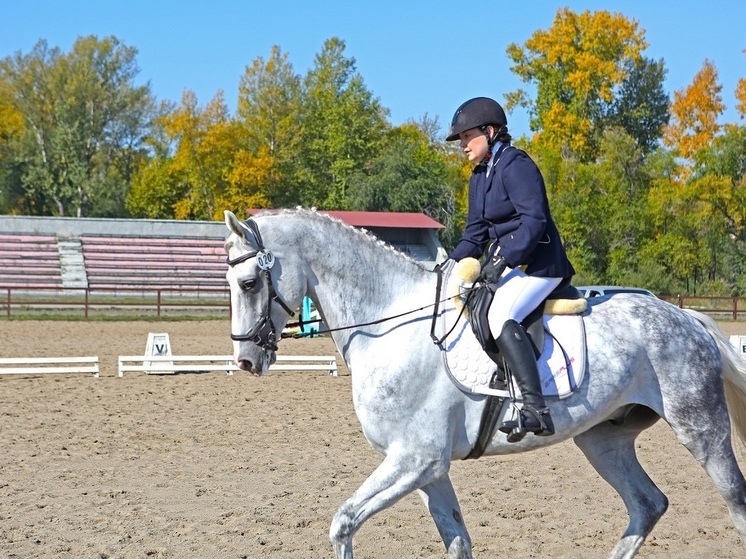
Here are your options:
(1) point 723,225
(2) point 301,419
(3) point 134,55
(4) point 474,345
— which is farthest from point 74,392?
(3) point 134,55

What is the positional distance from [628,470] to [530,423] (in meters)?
1.12

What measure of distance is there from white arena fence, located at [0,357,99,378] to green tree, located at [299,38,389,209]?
39.0 metres

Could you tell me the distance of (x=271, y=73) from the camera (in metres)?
54.6

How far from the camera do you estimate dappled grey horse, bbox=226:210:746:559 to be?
4.54 meters

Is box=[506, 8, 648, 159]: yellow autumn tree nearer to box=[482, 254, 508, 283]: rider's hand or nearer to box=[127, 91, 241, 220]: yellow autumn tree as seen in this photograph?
box=[127, 91, 241, 220]: yellow autumn tree

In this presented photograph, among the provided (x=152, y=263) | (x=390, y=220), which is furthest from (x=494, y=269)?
(x=390, y=220)

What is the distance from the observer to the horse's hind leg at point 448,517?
188 inches

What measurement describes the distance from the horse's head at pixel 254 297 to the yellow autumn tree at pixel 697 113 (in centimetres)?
4870

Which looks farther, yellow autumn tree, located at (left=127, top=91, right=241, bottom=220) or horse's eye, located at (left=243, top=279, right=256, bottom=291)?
yellow autumn tree, located at (left=127, top=91, right=241, bottom=220)

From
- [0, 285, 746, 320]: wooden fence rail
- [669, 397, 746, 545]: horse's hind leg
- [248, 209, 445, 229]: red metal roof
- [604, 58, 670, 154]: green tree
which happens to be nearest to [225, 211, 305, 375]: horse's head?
[669, 397, 746, 545]: horse's hind leg

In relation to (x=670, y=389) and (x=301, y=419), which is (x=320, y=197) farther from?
(x=670, y=389)

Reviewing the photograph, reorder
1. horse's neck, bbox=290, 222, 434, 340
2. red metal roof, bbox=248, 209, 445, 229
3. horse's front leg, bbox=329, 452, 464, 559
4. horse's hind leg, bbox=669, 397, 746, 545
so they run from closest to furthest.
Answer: horse's front leg, bbox=329, 452, 464, 559 < horse's neck, bbox=290, 222, 434, 340 < horse's hind leg, bbox=669, 397, 746, 545 < red metal roof, bbox=248, 209, 445, 229

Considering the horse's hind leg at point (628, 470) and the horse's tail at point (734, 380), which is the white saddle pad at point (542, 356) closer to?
the horse's hind leg at point (628, 470)

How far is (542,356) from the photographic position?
4.82 meters
